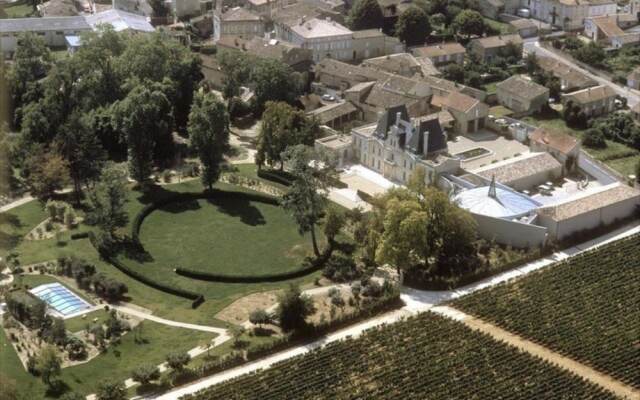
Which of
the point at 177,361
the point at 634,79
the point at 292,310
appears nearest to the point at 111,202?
the point at 292,310

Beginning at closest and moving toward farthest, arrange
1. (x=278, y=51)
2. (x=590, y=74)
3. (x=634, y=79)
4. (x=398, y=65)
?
1. (x=278, y=51)
2. (x=398, y=65)
3. (x=634, y=79)
4. (x=590, y=74)

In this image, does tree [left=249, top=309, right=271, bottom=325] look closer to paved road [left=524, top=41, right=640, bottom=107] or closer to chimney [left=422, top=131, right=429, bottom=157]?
chimney [left=422, top=131, right=429, bottom=157]

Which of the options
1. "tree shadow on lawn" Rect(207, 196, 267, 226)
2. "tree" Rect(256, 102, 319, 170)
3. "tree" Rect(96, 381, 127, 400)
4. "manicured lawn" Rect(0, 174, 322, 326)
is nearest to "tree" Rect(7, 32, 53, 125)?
"manicured lawn" Rect(0, 174, 322, 326)

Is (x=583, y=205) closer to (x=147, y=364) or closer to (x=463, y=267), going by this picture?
(x=463, y=267)

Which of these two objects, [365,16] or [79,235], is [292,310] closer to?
[79,235]

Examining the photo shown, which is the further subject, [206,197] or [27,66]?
[27,66]

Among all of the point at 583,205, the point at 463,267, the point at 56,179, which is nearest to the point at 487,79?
the point at 583,205

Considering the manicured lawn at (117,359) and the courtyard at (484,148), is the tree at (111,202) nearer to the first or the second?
the manicured lawn at (117,359)

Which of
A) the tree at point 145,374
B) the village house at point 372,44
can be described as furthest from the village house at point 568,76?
the tree at point 145,374
